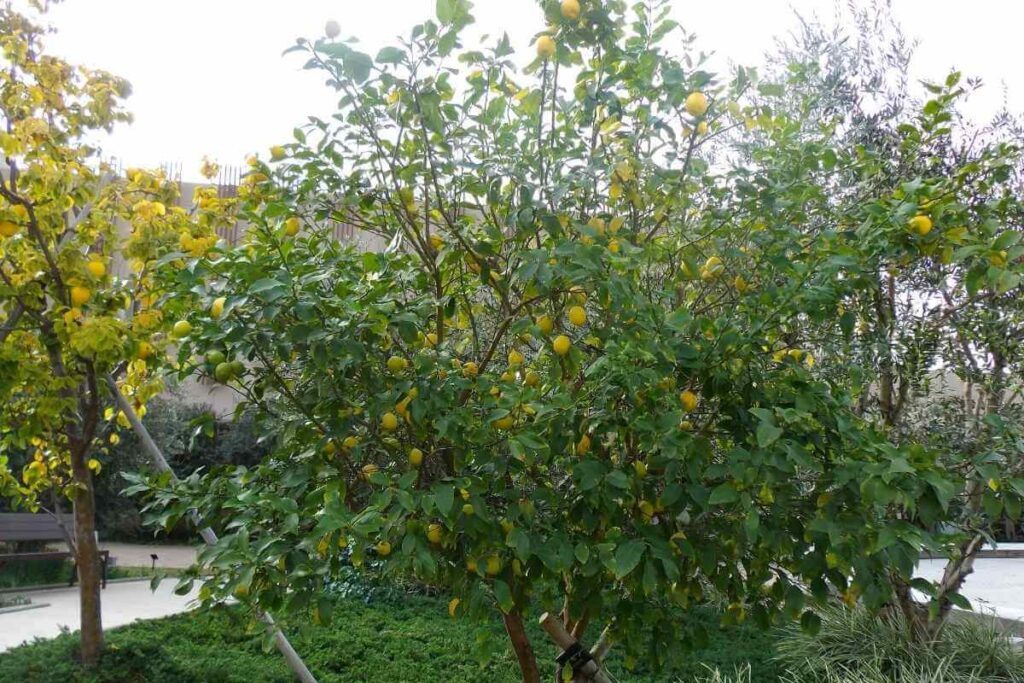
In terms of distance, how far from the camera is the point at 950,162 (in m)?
5.12

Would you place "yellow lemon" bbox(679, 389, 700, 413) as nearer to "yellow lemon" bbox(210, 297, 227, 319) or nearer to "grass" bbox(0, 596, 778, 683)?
"yellow lemon" bbox(210, 297, 227, 319)

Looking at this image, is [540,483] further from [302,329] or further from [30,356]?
[30,356]

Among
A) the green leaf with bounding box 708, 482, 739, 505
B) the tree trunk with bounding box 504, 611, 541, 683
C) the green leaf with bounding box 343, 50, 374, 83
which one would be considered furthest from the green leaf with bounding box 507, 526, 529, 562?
the green leaf with bounding box 343, 50, 374, 83

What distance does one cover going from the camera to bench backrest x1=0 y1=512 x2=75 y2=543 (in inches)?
402

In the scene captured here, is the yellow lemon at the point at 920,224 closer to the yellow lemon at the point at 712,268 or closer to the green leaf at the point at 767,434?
the yellow lemon at the point at 712,268

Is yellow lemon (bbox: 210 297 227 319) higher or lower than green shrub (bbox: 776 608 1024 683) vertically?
higher

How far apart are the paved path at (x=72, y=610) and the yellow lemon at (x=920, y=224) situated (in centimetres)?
548

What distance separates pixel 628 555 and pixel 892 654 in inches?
161

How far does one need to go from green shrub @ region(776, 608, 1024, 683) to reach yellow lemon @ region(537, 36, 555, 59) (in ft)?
12.4

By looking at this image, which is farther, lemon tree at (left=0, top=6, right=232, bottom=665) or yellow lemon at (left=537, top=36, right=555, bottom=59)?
lemon tree at (left=0, top=6, right=232, bottom=665)

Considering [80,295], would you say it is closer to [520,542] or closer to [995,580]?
[520,542]

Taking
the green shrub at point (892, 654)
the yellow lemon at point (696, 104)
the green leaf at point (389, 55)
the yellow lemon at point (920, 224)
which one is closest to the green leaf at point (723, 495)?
the yellow lemon at point (920, 224)

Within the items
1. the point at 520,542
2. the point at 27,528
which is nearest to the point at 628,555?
the point at 520,542

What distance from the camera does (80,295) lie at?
12.7ft
